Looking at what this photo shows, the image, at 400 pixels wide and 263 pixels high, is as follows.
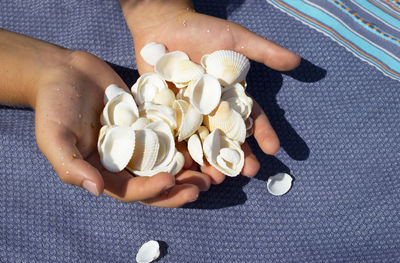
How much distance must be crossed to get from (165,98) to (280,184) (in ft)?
1.35

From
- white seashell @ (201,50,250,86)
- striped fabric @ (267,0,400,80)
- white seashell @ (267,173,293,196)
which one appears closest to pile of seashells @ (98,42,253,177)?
white seashell @ (201,50,250,86)

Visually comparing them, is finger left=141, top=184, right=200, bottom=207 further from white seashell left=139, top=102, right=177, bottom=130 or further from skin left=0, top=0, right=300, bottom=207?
white seashell left=139, top=102, right=177, bottom=130

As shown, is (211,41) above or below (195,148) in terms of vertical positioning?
above

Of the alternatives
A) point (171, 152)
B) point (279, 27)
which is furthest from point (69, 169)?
point (279, 27)

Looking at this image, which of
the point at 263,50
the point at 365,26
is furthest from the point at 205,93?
the point at 365,26

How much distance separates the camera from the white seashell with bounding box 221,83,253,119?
97 cm

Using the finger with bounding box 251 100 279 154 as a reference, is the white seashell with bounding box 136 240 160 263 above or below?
below

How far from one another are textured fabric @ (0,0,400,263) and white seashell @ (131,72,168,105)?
228mm

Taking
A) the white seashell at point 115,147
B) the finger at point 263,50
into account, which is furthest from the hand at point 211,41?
the white seashell at point 115,147

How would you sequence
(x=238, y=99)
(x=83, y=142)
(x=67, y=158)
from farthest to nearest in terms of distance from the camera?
(x=238, y=99), (x=83, y=142), (x=67, y=158)

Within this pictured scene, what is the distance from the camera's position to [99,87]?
995 millimetres

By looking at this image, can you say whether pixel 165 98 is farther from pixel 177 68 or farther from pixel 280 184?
pixel 280 184

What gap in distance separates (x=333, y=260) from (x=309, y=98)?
0.46 meters

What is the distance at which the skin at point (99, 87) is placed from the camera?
0.81 metres
